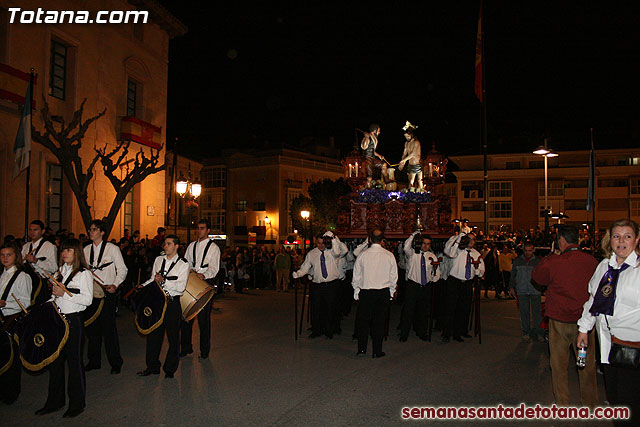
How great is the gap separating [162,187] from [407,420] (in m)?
21.6

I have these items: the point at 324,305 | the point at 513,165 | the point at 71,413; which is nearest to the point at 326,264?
the point at 324,305

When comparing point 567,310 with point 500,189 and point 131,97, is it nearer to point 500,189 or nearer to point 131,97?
point 131,97

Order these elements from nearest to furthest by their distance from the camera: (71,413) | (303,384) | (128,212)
Answer: 1. (71,413)
2. (303,384)
3. (128,212)

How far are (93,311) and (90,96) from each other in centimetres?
1533

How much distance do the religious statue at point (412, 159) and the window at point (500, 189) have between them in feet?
138

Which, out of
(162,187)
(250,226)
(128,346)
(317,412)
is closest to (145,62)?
(162,187)

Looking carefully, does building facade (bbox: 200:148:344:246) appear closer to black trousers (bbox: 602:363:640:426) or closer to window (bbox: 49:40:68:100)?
window (bbox: 49:40:68:100)

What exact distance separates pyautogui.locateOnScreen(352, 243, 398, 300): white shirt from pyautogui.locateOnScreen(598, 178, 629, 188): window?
168 feet

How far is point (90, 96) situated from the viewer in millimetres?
20203

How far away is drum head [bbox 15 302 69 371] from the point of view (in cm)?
554

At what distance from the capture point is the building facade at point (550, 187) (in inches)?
2019

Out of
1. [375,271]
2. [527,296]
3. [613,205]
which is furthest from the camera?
[613,205]

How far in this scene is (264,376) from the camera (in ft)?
23.8

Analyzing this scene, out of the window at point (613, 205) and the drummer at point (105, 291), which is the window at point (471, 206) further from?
the drummer at point (105, 291)
